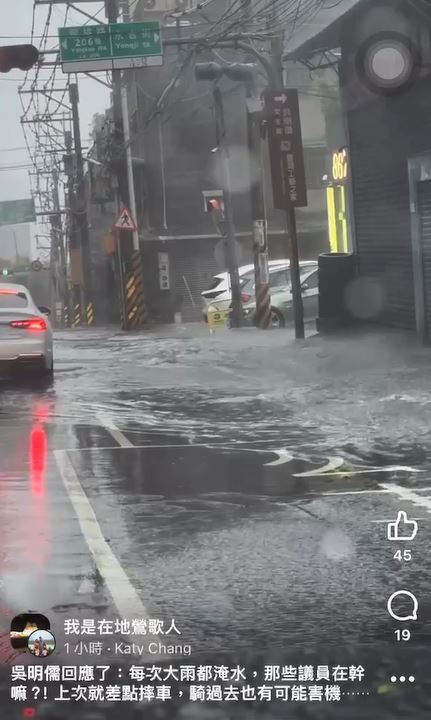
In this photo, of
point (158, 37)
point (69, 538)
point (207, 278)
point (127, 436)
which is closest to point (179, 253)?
point (207, 278)

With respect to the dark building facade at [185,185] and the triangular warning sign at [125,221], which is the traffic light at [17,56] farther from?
the dark building facade at [185,185]

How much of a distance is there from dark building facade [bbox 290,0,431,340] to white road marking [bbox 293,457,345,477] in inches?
406

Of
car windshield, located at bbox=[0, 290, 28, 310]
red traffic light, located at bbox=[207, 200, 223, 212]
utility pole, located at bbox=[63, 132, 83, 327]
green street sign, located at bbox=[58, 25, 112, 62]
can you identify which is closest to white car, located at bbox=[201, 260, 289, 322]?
red traffic light, located at bbox=[207, 200, 223, 212]

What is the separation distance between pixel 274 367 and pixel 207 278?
33.4 meters

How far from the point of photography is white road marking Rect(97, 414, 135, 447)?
40.9 ft

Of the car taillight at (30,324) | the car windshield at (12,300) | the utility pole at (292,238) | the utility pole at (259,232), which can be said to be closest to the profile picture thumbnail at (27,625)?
the car taillight at (30,324)

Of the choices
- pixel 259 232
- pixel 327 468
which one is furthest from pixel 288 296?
pixel 327 468

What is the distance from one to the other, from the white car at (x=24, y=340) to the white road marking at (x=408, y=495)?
10441 mm

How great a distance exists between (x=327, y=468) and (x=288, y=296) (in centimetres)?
2278

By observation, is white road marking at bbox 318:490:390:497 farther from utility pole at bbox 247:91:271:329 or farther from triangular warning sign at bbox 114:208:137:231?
triangular warning sign at bbox 114:208:137:231

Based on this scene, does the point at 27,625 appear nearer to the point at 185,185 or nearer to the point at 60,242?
the point at 185,185

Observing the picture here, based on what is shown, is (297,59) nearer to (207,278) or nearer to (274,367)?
(274,367)

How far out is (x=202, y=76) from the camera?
28281 mm

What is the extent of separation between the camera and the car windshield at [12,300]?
19719 millimetres
